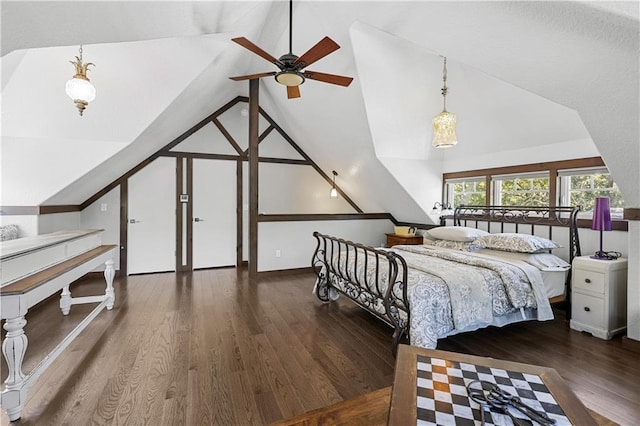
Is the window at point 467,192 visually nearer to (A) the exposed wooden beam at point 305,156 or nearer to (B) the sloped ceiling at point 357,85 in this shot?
(B) the sloped ceiling at point 357,85

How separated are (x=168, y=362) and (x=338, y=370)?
1347mm

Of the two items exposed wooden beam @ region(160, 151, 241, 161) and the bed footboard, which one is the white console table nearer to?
the bed footboard

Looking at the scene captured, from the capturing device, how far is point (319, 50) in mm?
2305

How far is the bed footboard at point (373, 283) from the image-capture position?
2.35 metres

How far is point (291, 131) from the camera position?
19.5 feet

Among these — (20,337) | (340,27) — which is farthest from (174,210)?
(340,27)

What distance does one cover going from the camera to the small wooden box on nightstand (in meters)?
2.73

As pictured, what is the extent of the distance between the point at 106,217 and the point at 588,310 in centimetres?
664

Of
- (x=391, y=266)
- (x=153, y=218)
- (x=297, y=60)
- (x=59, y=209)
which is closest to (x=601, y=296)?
(x=391, y=266)

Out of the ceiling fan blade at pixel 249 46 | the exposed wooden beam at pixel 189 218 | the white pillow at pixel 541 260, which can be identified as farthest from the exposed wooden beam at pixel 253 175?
the white pillow at pixel 541 260

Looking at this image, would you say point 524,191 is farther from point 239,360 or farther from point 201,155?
point 201,155

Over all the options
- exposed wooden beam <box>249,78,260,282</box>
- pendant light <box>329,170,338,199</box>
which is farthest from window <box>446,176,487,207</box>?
exposed wooden beam <box>249,78,260,282</box>

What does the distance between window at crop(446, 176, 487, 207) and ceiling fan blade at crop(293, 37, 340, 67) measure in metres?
3.33

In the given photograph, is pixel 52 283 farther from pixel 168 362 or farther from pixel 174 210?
pixel 174 210
